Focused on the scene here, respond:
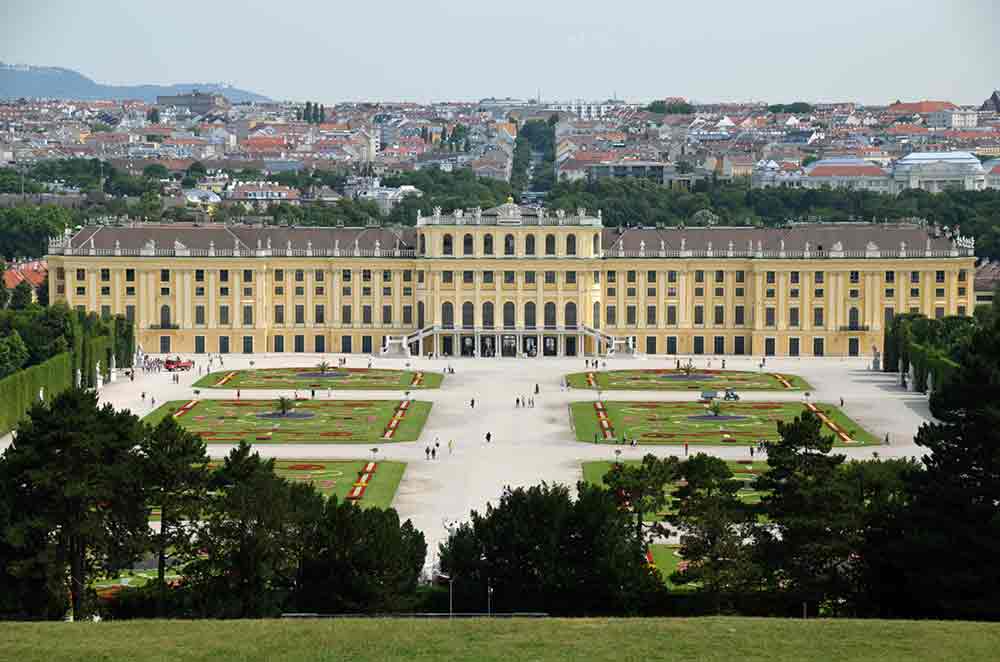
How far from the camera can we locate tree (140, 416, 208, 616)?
45406 mm

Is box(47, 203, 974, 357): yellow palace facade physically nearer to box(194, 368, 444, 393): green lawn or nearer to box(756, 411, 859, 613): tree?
box(194, 368, 444, 393): green lawn

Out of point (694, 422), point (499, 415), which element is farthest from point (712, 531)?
point (499, 415)

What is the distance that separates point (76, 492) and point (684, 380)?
54.4 metres

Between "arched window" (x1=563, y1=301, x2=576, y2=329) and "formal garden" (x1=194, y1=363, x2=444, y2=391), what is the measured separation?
12.3 meters

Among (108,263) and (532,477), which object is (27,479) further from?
(108,263)

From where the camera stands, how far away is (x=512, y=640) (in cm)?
3381

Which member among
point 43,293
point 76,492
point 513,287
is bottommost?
point 43,293

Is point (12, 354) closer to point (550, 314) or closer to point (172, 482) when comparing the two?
point (550, 314)

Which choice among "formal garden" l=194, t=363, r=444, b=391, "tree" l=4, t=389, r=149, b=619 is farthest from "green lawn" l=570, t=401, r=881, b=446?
"tree" l=4, t=389, r=149, b=619

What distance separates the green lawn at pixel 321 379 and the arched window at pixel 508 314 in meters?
11.1

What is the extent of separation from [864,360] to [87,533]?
67.9 metres

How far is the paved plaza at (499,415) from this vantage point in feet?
207

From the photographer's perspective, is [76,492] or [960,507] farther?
[76,492]

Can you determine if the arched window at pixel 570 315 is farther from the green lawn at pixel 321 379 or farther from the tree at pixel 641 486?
the tree at pixel 641 486
